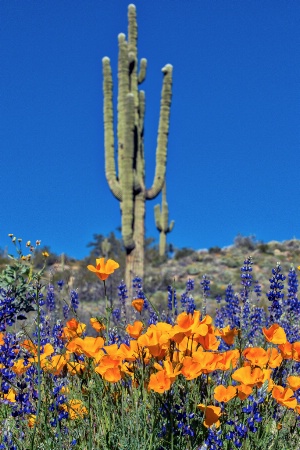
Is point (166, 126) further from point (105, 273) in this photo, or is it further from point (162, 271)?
point (105, 273)

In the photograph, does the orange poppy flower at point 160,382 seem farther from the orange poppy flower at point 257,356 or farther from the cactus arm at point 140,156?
the cactus arm at point 140,156

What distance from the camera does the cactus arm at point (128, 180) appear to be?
12.0 m

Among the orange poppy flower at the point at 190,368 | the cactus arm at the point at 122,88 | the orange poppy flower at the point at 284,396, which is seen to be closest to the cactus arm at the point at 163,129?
the cactus arm at the point at 122,88

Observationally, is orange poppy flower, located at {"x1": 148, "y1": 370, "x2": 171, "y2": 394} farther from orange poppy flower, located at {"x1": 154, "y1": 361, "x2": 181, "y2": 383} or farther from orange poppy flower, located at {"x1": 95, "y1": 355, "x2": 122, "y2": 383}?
orange poppy flower, located at {"x1": 95, "y1": 355, "x2": 122, "y2": 383}

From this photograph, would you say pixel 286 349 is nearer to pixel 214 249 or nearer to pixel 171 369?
pixel 171 369

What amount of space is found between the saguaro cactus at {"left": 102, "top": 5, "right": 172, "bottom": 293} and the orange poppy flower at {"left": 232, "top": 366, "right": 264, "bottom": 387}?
381 inches

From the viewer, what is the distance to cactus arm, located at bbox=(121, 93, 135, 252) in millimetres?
12016

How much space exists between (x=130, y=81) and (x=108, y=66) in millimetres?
611

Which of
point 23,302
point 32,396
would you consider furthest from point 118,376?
point 23,302

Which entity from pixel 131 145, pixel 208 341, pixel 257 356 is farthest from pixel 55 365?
pixel 131 145

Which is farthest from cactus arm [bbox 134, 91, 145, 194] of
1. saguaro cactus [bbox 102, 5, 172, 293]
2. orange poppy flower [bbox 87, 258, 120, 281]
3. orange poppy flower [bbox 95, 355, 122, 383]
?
orange poppy flower [bbox 95, 355, 122, 383]

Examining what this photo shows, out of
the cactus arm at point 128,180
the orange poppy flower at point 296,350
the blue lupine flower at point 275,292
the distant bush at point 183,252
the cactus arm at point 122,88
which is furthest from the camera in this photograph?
the distant bush at point 183,252

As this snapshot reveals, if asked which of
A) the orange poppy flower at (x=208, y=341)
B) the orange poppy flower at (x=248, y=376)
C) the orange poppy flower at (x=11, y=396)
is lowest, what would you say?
the orange poppy flower at (x=248, y=376)

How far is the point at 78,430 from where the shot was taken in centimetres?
227
